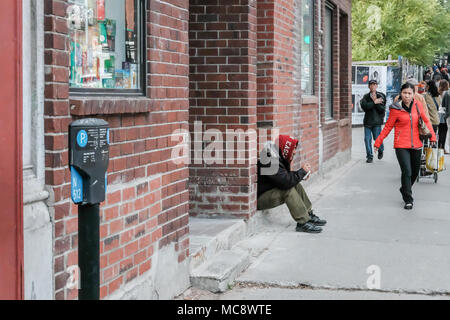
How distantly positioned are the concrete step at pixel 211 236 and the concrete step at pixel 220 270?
66 millimetres

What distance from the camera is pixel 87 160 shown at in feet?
10.00

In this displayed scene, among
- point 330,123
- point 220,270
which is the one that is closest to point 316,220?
point 220,270

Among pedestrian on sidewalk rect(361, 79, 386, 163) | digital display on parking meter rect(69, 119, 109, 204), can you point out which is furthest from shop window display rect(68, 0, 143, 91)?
pedestrian on sidewalk rect(361, 79, 386, 163)

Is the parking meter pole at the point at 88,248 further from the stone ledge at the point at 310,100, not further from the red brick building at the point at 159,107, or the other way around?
the stone ledge at the point at 310,100

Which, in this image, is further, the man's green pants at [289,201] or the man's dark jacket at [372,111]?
the man's dark jacket at [372,111]

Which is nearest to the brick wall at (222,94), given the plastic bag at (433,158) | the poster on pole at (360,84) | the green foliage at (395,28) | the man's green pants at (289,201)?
the man's green pants at (289,201)

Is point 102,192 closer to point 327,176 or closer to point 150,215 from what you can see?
point 150,215

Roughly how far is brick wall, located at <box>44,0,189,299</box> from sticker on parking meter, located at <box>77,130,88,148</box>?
832 millimetres

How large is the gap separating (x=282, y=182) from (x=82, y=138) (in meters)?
4.98

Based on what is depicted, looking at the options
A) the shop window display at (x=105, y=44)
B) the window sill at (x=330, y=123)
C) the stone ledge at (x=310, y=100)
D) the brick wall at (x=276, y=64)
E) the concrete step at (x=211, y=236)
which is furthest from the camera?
the window sill at (x=330, y=123)

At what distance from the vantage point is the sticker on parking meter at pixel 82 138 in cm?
302

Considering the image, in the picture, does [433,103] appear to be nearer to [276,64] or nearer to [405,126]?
[405,126]

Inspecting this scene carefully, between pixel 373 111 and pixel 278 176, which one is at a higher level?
pixel 373 111

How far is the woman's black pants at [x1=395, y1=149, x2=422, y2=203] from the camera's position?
9.71m
